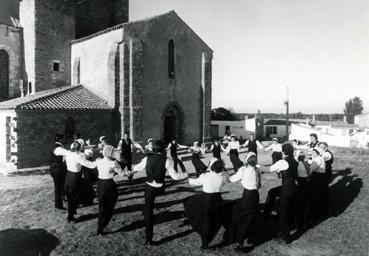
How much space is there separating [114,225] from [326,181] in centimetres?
587

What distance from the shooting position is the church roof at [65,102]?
14796mm

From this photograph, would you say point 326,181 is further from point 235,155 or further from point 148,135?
point 148,135

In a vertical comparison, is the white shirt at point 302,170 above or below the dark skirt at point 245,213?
above

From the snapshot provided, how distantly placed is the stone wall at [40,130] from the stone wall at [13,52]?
8.38m

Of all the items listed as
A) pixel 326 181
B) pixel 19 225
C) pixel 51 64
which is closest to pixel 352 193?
pixel 326 181

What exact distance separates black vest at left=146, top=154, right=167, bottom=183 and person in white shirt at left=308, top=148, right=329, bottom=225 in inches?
158

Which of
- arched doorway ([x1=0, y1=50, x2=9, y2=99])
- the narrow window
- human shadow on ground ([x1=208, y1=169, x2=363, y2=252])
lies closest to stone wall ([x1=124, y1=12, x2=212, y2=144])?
the narrow window

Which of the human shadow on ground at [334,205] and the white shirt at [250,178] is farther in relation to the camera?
the human shadow on ground at [334,205]

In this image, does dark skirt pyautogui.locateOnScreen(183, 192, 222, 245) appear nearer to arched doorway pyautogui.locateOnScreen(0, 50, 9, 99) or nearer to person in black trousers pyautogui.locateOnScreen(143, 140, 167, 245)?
person in black trousers pyautogui.locateOnScreen(143, 140, 167, 245)

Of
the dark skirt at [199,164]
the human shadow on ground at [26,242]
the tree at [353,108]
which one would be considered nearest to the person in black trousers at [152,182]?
the human shadow on ground at [26,242]

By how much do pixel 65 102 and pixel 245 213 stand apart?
508 inches

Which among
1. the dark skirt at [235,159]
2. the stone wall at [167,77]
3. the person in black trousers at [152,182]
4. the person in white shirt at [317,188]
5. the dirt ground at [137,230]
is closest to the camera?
the dirt ground at [137,230]

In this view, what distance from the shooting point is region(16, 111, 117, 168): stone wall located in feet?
47.2

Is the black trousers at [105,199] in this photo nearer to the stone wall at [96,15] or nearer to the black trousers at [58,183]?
the black trousers at [58,183]
